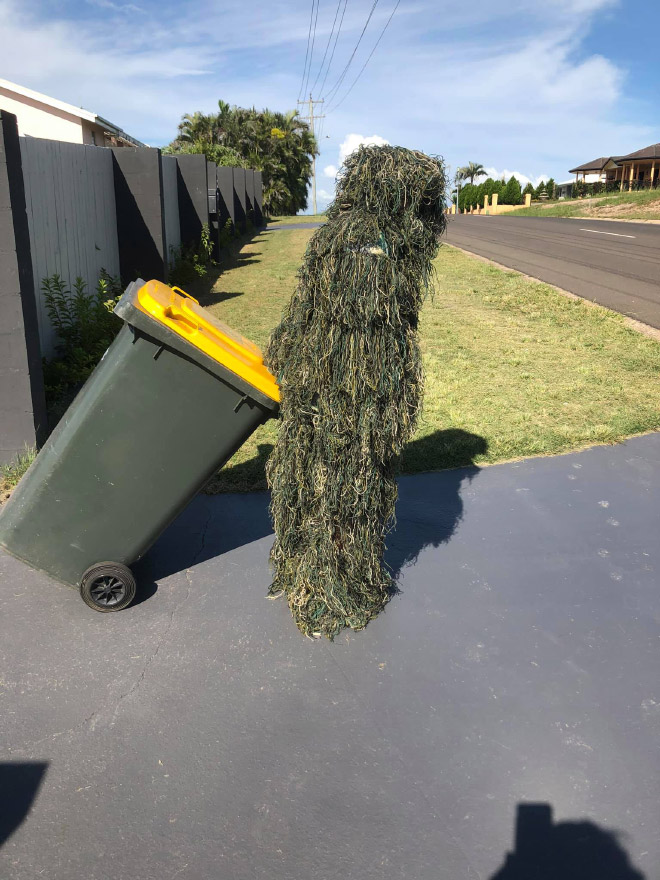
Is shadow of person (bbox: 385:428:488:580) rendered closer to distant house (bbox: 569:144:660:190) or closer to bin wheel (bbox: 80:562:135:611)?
bin wheel (bbox: 80:562:135:611)

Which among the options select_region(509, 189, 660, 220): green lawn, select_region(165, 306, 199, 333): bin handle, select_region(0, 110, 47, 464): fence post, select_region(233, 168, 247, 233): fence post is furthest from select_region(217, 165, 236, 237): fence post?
select_region(509, 189, 660, 220): green lawn

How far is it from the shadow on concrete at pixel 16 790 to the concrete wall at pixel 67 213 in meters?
5.21

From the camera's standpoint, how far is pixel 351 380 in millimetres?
3133

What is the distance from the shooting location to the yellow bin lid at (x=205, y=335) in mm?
3178

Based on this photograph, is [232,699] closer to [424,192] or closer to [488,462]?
[424,192]

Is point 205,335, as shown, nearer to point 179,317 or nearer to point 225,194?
point 179,317

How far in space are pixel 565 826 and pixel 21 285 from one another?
15.4ft

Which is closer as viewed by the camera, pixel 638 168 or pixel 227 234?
pixel 227 234

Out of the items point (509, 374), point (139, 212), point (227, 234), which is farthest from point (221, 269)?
point (509, 374)

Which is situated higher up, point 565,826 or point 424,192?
point 424,192

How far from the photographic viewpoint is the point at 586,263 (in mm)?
17234

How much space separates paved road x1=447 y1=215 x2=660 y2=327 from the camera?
41.6ft

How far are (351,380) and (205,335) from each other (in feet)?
2.48

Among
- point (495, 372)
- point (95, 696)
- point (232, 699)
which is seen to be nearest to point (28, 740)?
point (95, 696)
